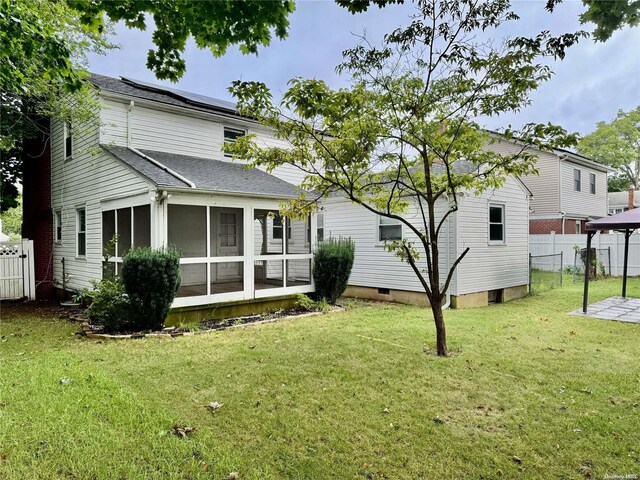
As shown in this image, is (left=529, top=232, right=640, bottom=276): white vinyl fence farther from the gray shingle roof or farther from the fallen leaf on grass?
the fallen leaf on grass

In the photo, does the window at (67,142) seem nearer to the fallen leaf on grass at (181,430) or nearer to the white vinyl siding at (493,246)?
the fallen leaf on grass at (181,430)

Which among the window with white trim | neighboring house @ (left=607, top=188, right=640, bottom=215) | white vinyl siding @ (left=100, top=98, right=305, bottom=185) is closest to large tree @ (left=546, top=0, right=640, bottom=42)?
white vinyl siding @ (left=100, top=98, right=305, bottom=185)

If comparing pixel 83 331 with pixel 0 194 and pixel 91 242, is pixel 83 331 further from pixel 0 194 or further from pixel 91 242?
pixel 0 194

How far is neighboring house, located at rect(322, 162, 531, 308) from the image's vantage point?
1043 cm

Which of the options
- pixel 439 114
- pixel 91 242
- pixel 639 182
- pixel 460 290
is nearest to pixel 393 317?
pixel 460 290

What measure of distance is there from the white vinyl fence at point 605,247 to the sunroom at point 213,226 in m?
12.3

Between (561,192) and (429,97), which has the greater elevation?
(561,192)

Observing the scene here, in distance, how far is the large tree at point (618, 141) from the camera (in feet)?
111

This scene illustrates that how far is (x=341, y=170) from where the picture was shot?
6.12 metres

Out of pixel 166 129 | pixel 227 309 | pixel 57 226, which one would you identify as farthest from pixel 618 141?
pixel 57 226

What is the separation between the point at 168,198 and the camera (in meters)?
7.79

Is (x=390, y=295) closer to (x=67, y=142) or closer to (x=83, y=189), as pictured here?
(x=83, y=189)

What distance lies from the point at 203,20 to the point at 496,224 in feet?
34.2

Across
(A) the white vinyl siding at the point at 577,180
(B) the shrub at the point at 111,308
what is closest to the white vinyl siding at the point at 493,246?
(B) the shrub at the point at 111,308
